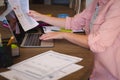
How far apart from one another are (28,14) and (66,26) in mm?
314

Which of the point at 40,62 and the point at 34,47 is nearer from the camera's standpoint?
the point at 40,62

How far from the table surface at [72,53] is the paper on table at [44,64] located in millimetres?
48

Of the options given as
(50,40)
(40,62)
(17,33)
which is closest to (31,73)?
(40,62)

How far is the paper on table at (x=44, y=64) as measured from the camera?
3.74 feet

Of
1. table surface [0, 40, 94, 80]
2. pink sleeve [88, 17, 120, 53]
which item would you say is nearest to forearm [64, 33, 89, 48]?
table surface [0, 40, 94, 80]

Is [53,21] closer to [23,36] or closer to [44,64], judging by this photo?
[23,36]

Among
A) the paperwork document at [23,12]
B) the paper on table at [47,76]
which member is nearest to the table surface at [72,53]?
the paper on table at [47,76]

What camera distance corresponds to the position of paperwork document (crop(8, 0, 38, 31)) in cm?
148

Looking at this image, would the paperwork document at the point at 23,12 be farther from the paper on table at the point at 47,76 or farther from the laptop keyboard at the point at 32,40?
the paper on table at the point at 47,76

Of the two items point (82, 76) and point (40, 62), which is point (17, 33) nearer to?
point (40, 62)

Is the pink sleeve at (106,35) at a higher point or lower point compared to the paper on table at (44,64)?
higher

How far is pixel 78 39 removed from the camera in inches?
55.6

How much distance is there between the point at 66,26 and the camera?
5.85ft

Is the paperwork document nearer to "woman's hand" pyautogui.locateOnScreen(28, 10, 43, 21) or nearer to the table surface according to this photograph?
"woman's hand" pyautogui.locateOnScreen(28, 10, 43, 21)
